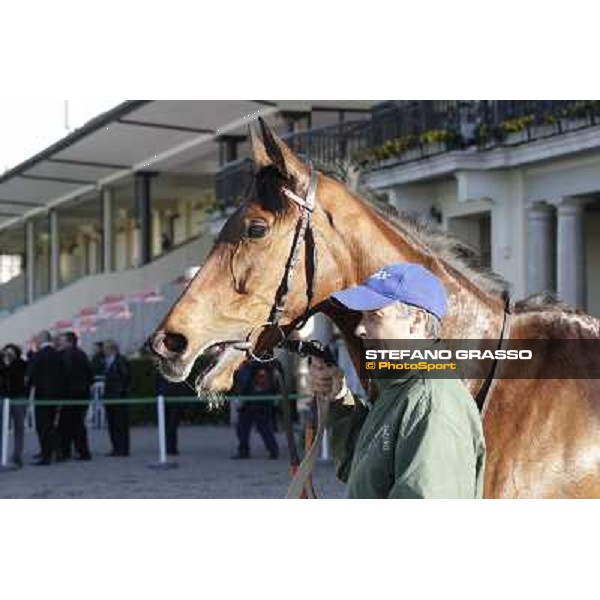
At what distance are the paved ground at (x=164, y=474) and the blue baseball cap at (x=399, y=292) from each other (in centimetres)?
465

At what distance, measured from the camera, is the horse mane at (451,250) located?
3.83 metres

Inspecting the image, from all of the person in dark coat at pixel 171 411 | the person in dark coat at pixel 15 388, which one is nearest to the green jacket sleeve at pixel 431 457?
the person in dark coat at pixel 15 388

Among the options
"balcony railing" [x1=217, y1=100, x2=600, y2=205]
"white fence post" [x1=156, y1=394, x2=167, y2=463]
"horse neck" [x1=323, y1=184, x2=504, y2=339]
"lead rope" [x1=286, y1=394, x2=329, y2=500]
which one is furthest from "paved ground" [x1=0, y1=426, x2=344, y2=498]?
"horse neck" [x1=323, y1=184, x2=504, y2=339]

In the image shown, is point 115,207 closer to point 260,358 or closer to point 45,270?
point 45,270

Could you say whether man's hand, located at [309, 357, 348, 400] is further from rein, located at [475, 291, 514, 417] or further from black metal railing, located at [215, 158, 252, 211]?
black metal railing, located at [215, 158, 252, 211]

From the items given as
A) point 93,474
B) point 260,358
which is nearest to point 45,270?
point 93,474

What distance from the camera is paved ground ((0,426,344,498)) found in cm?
893

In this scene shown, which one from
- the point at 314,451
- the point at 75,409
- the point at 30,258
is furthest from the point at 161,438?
the point at 314,451

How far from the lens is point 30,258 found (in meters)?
6.89

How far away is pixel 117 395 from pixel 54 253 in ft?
13.4

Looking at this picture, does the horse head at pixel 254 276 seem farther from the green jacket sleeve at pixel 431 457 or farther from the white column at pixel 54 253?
the white column at pixel 54 253

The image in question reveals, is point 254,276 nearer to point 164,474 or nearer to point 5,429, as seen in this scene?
point 164,474
